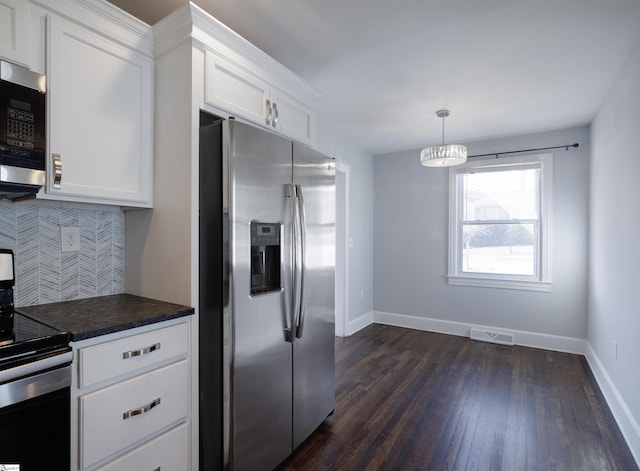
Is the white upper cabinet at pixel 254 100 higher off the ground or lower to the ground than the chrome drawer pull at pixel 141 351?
higher

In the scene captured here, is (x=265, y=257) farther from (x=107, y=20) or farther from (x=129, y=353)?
(x=107, y=20)

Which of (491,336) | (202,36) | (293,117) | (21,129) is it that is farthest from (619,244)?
(21,129)

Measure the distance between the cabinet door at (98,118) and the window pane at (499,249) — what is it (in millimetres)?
3888

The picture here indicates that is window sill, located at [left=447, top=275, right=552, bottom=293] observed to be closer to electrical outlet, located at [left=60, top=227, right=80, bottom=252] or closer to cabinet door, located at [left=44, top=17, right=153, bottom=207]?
cabinet door, located at [left=44, top=17, right=153, bottom=207]

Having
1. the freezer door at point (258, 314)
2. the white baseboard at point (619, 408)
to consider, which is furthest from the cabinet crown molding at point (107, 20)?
the white baseboard at point (619, 408)

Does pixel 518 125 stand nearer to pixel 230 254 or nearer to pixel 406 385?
pixel 406 385

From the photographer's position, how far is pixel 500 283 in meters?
4.08

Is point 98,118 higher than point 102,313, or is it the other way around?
point 98,118

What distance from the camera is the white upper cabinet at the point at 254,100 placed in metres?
1.67

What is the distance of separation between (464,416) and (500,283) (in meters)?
2.17

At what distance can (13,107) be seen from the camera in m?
1.24

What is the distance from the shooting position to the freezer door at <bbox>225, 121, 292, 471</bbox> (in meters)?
1.54

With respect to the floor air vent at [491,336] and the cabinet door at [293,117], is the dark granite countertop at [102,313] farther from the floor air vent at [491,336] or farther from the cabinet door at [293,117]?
the floor air vent at [491,336]

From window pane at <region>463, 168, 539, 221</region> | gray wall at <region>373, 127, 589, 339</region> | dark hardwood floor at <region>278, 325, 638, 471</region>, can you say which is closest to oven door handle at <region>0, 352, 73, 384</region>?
dark hardwood floor at <region>278, 325, 638, 471</region>
